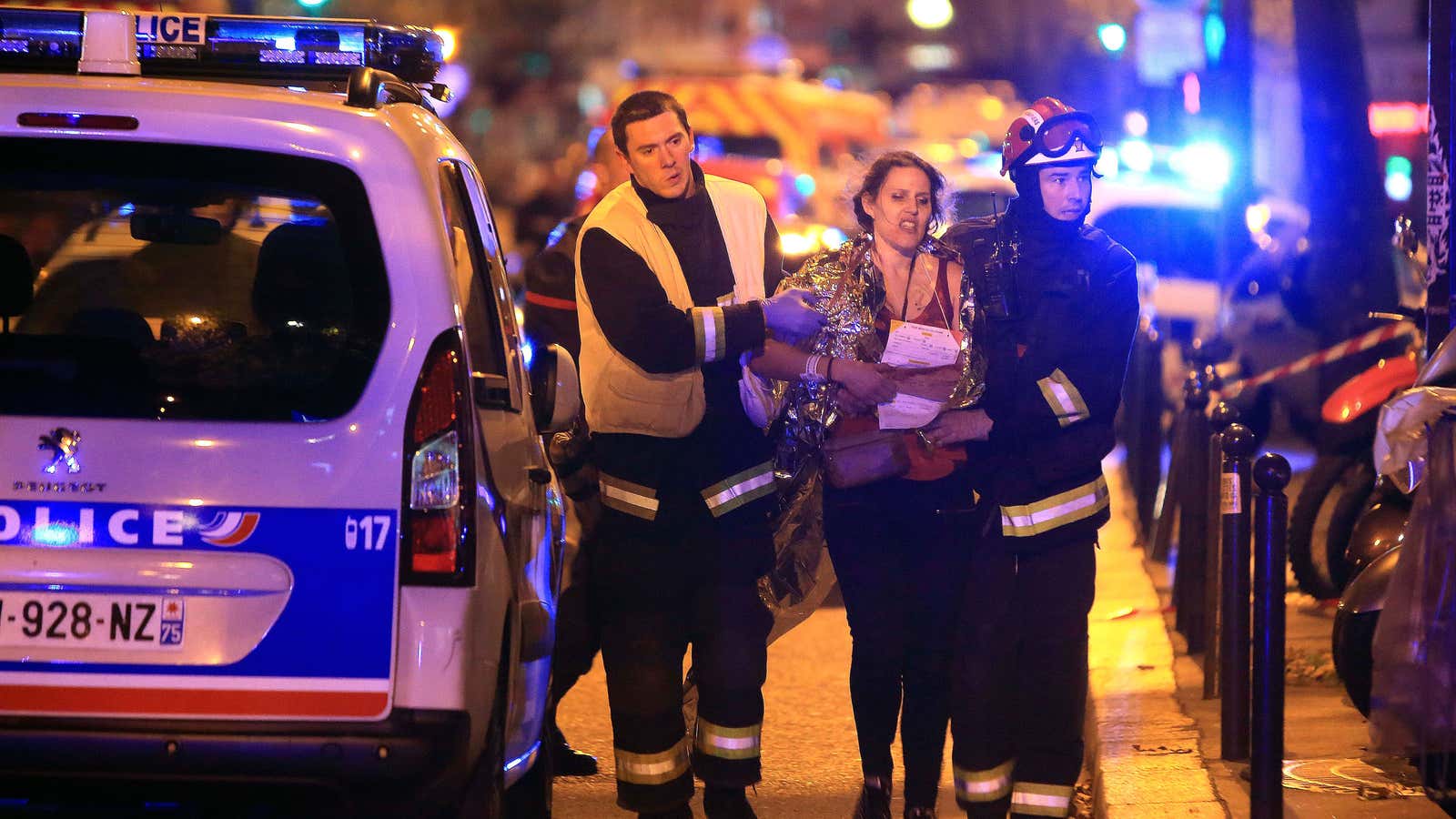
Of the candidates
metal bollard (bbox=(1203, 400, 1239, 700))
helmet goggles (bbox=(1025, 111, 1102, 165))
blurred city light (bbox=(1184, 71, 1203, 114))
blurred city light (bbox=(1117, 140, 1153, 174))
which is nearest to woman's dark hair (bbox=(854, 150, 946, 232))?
helmet goggles (bbox=(1025, 111, 1102, 165))

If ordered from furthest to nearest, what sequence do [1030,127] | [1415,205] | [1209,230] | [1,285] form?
[1209,230]
[1415,205]
[1030,127]
[1,285]

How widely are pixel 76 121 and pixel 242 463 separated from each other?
81cm

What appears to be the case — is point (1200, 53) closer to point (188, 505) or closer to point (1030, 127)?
point (1030, 127)

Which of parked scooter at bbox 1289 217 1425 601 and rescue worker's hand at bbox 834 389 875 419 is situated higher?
rescue worker's hand at bbox 834 389 875 419

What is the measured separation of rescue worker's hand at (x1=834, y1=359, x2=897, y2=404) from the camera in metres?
5.29

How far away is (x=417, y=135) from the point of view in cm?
438

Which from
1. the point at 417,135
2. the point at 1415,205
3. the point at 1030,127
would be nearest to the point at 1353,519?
the point at 1030,127

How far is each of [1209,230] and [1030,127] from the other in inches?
617

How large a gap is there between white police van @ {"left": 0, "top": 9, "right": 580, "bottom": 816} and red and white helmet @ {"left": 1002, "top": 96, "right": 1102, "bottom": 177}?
5.52 ft

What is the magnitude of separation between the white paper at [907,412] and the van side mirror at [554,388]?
0.82m

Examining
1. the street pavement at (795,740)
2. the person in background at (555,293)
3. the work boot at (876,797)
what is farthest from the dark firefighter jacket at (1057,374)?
the person in background at (555,293)

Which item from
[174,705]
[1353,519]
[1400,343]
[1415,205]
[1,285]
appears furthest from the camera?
[1415,205]

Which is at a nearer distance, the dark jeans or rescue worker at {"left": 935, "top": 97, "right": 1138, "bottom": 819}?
rescue worker at {"left": 935, "top": 97, "right": 1138, "bottom": 819}

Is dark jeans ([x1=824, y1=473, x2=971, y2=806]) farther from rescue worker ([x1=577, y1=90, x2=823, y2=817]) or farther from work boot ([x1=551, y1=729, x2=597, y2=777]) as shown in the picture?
work boot ([x1=551, y1=729, x2=597, y2=777])
